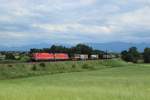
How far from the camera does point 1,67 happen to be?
5297 cm

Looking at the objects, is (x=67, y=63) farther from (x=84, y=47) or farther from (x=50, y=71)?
(x=84, y=47)

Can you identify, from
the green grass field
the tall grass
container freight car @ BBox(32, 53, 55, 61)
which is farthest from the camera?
container freight car @ BBox(32, 53, 55, 61)

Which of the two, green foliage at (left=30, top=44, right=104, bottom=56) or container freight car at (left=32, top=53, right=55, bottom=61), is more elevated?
green foliage at (left=30, top=44, right=104, bottom=56)

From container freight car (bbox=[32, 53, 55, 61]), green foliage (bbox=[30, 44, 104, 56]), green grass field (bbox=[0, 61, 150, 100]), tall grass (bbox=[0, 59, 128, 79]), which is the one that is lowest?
green grass field (bbox=[0, 61, 150, 100])

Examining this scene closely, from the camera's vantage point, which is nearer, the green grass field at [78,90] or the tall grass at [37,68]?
the green grass field at [78,90]

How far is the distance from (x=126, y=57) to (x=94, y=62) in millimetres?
47336

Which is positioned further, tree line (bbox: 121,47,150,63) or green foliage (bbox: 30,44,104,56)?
tree line (bbox: 121,47,150,63)

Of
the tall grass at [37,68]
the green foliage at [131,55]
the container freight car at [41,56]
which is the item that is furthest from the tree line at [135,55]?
the container freight car at [41,56]

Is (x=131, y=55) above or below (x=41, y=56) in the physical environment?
above

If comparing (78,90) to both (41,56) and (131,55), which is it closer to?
(41,56)

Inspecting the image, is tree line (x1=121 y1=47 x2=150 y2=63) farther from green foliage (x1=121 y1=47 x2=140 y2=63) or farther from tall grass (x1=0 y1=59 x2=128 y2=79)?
tall grass (x1=0 y1=59 x2=128 y2=79)

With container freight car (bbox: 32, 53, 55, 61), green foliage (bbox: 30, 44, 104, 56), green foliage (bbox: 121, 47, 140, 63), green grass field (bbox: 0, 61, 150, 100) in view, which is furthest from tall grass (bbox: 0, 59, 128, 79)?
green foliage (bbox: 121, 47, 140, 63)

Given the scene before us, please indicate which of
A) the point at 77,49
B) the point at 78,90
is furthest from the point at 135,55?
the point at 78,90

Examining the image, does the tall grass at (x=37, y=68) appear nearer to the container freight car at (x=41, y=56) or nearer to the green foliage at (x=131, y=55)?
the container freight car at (x=41, y=56)
